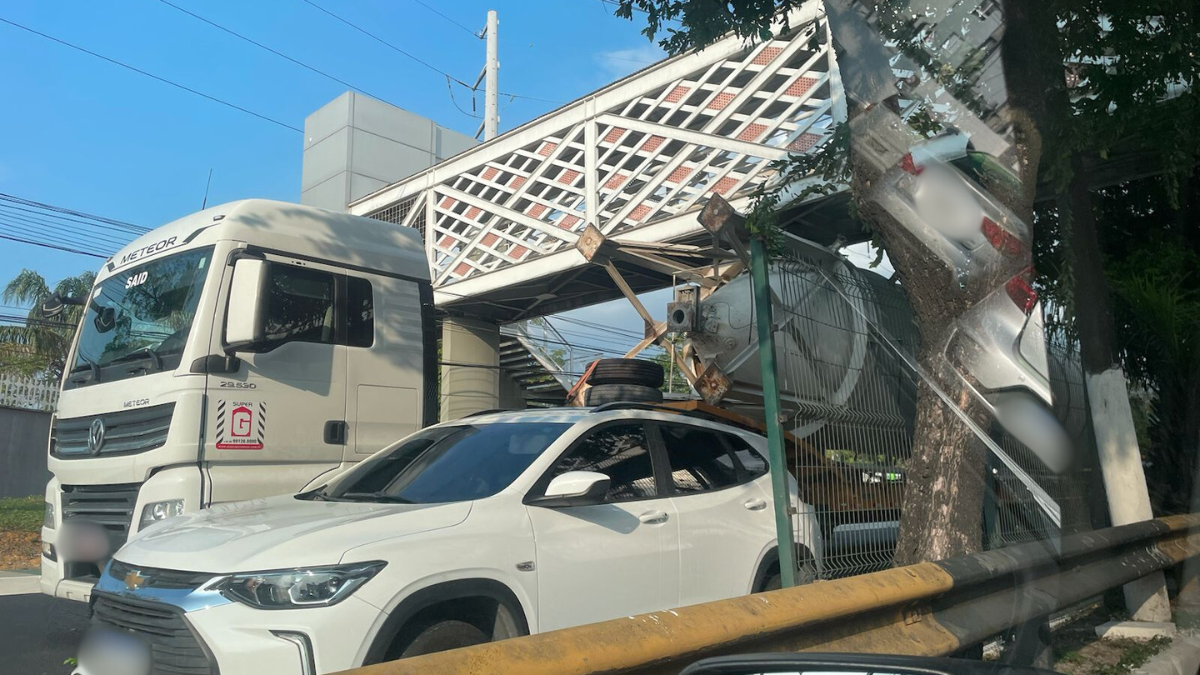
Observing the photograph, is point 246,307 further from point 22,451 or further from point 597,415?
point 22,451

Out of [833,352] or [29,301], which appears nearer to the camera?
[833,352]

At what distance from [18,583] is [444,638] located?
7.08m

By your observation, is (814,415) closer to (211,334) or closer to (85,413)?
(211,334)

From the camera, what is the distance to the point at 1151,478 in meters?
7.82

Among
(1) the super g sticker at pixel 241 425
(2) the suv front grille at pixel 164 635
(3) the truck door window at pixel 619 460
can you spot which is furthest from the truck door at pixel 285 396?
(3) the truck door window at pixel 619 460

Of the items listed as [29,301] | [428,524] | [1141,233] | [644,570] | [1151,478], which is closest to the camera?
[428,524]

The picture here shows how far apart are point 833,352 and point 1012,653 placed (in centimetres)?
188

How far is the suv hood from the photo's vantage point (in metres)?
3.28

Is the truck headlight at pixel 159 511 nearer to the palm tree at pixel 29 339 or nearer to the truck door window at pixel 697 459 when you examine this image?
the truck door window at pixel 697 459

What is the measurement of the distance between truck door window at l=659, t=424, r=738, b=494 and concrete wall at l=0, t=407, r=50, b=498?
1496 cm

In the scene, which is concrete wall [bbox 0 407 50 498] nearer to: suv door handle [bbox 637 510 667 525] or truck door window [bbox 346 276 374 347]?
truck door window [bbox 346 276 374 347]

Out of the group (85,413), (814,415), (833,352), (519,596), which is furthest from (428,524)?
(85,413)

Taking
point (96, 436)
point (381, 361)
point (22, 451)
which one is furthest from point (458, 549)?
point (22, 451)

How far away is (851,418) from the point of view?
5.37m
